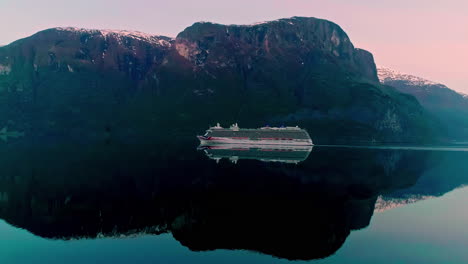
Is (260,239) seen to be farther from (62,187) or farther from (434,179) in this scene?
(434,179)

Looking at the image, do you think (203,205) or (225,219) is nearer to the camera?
(225,219)

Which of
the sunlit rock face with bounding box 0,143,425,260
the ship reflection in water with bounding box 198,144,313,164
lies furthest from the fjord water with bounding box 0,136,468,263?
the ship reflection in water with bounding box 198,144,313,164

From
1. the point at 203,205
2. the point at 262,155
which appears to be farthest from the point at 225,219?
the point at 262,155

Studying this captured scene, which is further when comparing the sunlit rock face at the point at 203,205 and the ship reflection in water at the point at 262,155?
the ship reflection in water at the point at 262,155

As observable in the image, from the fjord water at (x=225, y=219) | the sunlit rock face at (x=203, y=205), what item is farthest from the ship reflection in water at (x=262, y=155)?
the fjord water at (x=225, y=219)

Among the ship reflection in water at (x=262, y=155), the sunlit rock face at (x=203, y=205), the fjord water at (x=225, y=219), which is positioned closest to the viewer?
the fjord water at (x=225, y=219)

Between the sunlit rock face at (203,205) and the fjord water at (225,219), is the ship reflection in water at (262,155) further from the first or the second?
the fjord water at (225,219)

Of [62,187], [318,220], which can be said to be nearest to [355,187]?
[318,220]

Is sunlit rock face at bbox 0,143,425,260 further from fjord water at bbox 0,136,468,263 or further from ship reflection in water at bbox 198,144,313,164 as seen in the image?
ship reflection in water at bbox 198,144,313,164

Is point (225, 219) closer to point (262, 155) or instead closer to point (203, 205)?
point (203, 205)
